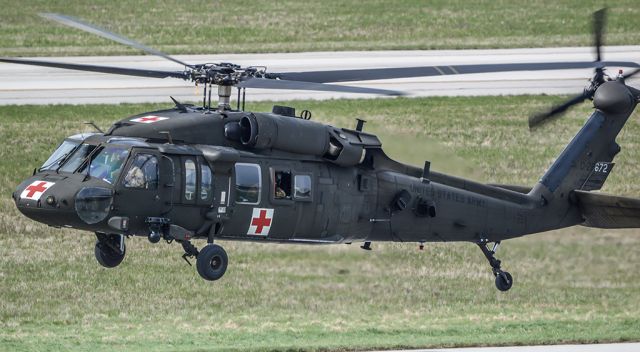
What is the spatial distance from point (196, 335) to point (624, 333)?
9.97 meters

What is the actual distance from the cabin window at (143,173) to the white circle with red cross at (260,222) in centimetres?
203

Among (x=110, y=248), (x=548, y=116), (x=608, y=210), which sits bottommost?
(x=110, y=248)

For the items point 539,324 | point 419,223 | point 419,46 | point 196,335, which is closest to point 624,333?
point 539,324

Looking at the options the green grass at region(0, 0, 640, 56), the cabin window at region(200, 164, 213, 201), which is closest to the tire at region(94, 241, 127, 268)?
the cabin window at region(200, 164, 213, 201)

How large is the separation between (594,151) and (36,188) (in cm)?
1303

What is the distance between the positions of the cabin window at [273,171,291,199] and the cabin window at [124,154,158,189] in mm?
2404

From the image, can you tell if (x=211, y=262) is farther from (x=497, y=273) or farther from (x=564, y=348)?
(x=564, y=348)

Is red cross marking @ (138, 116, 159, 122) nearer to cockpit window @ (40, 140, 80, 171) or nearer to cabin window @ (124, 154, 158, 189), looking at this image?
cabin window @ (124, 154, 158, 189)

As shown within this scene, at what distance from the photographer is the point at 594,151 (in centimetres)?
3044

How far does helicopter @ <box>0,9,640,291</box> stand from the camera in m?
23.0

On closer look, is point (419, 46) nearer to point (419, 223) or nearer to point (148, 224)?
point (419, 223)

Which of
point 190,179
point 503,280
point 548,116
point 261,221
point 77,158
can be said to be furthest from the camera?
point 503,280

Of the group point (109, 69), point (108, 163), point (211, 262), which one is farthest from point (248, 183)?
point (109, 69)

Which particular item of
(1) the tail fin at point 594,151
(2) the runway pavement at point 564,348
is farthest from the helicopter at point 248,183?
(2) the runway pavement at point 564,348
